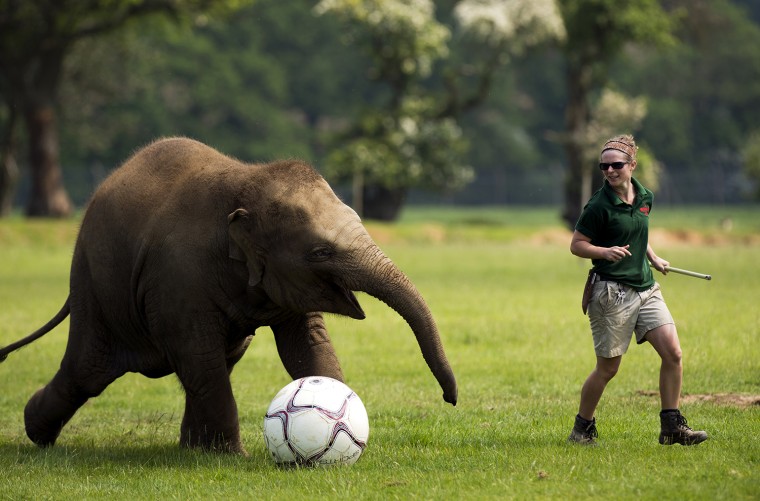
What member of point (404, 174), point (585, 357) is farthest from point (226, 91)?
point (585, 357)

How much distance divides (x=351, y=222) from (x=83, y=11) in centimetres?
3413

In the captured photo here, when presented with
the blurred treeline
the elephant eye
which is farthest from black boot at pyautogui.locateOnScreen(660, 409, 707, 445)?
the blurred treeline

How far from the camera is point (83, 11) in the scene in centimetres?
4084

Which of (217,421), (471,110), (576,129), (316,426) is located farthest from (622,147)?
(471,110)

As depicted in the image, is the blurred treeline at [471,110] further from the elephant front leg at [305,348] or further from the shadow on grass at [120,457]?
the elephant front leg at [305,348]

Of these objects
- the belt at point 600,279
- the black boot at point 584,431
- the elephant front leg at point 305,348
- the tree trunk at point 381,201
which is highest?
the belt at point 600,279

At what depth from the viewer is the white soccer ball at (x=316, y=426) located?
8.27 m

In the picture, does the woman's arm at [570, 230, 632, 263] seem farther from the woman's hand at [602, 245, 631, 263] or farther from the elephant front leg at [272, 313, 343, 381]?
the elephant front leg at [272, 313, 343, 381]

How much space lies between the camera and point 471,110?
81.4 m

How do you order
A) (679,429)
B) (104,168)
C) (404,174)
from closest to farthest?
(679,429)
(404,174)
(104,168)

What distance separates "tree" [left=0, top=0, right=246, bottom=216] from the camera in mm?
40781

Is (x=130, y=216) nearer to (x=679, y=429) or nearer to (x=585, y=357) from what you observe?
(x=679, y=429)

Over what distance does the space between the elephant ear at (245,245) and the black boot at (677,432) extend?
9.49ft

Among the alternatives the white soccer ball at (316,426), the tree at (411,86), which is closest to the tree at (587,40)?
the tree at (411,86)
